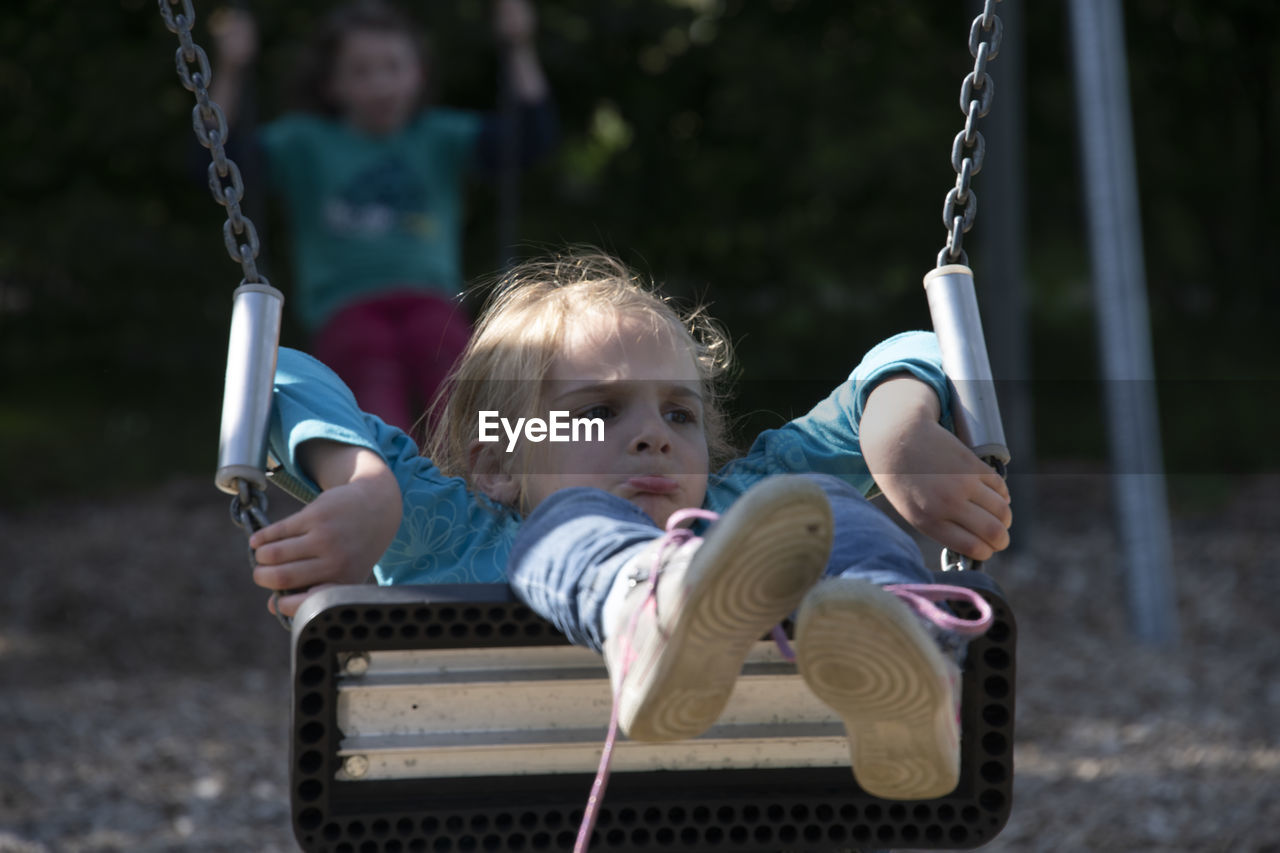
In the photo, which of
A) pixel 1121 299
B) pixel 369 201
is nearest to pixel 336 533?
pixel 369 201

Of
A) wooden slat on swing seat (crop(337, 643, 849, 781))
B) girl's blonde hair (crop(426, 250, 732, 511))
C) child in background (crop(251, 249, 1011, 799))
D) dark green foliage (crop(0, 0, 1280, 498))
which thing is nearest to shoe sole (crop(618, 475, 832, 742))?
child in background (crop(251, 249, 1011, 799))

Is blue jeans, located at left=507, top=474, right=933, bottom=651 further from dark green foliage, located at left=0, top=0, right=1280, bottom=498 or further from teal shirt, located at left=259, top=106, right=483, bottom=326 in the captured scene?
dark green foliage, located at left=0, top=0, right=1280, bottom=498

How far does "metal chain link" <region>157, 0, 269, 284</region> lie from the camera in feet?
4.85

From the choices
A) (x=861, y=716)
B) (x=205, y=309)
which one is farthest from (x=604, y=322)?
(x=205, y=309)

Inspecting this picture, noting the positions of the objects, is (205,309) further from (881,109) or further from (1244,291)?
(1244,291)

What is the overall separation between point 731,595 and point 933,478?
469mm

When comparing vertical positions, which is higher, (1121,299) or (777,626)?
(777,626)

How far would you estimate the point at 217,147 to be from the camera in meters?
1.49

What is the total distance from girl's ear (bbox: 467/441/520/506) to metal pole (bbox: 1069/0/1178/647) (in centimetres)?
304

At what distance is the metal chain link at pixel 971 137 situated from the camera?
1.47 m

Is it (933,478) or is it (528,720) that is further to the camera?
(933,478)

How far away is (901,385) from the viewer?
1470mm

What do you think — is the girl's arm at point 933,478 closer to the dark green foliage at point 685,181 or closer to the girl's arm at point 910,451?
the girl's arm at point 910,451

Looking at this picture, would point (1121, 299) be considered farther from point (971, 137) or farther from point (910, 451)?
point (910, 451)
